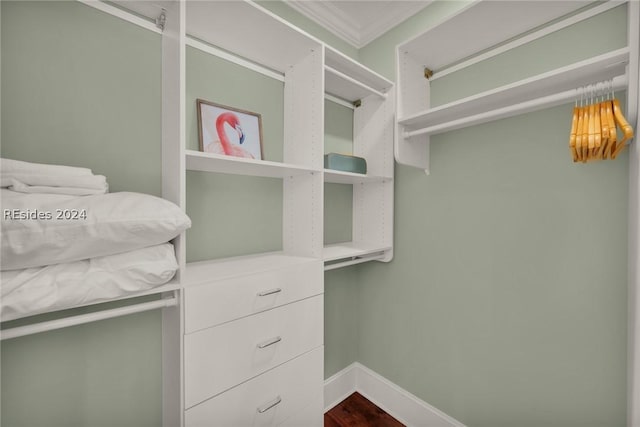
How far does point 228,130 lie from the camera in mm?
1435

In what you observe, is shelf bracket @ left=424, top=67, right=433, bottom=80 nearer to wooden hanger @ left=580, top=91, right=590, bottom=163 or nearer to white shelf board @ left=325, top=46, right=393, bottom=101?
white shelf board @ left=325, top=46, right=393, bottom=101

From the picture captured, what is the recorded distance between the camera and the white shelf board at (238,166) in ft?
3.61

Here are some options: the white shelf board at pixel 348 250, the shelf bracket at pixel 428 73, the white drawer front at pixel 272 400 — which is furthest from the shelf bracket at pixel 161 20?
the white drawer front at pixel 272 400

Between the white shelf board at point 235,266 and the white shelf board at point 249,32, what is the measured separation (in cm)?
111

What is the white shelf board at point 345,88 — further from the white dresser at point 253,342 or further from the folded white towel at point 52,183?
the folded white towel at point 52,183

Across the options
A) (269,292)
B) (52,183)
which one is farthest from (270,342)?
(52,183)

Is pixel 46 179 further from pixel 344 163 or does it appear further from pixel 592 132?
pixel 592 132

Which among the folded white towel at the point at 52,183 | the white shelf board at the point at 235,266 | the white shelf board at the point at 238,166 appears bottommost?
the white shelf board at the point at 235,266

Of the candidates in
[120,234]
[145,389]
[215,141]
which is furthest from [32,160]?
[145,389]

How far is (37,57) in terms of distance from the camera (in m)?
1.01

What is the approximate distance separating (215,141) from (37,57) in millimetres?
675

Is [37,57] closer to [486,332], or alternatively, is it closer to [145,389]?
[145,389]

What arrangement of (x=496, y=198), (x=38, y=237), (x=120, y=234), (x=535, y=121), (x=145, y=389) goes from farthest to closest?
(x=496, y=198) < (x=535, y=121) < (x=145, y=389) < (x=120, y=234) < (x=38, y=237)

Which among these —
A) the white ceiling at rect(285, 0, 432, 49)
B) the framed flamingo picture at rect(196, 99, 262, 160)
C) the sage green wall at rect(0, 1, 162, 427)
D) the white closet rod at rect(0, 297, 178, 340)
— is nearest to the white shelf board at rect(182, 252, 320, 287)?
the white closet rod at rect(0, 297, 178, 340)
